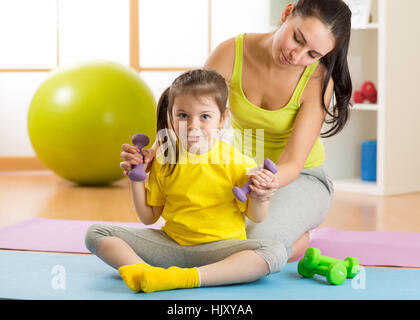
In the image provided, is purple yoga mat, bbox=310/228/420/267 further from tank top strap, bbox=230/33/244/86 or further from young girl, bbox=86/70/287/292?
tank top strap, bbox=230/33/244/86

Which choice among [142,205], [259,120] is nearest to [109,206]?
[259,120]

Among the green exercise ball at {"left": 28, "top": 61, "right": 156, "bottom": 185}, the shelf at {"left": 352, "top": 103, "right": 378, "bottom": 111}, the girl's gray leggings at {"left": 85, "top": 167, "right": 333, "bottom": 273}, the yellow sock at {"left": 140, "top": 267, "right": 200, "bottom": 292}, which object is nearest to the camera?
the yellow sock at {"left": 140, "top": 267, "right": 200, "bottom": 292}

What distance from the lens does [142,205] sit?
148 centimetres

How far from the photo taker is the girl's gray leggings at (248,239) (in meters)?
1.43

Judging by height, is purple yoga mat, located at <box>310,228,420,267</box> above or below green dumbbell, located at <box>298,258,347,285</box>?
below

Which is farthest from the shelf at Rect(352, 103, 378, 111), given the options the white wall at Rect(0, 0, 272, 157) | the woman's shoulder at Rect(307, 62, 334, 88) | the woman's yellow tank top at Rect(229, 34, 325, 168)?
the woman's shoulder at Rect(307, 62, 334, 88)

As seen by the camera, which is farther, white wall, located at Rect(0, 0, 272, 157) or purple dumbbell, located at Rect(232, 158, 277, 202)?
white wall, located at Rect(0, 0, 272, 157)

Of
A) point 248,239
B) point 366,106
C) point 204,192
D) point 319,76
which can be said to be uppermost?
point 319,76

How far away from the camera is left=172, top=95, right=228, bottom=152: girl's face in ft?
4.57

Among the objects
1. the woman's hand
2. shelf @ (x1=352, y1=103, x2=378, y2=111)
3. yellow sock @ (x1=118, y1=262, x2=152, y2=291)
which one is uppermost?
shelf @ (x1=352, y1=103, x2=378, y2=111)

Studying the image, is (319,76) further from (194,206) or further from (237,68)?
(194,206)

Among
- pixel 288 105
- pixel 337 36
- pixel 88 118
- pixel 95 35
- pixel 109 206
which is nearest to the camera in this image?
pixel 337 36

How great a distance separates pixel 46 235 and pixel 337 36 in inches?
42.1
